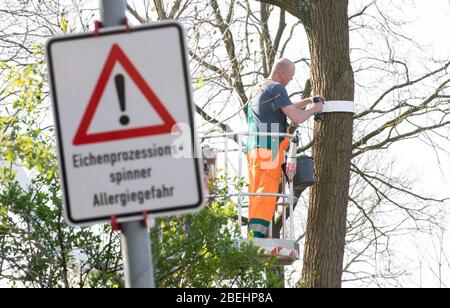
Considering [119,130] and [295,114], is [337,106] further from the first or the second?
[119,130]

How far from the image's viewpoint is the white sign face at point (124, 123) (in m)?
4.49

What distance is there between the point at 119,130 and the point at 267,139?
24.9 feet

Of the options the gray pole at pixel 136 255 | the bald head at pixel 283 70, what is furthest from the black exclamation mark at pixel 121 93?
the bald head at pixel 283 70

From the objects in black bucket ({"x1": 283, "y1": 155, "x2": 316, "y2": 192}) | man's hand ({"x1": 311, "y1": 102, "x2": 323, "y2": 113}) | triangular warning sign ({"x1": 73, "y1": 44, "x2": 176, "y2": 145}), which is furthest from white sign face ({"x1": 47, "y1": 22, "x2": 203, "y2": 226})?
black bucket ({"x1": 283, "y1": 155, "x2": 316, "y2": 192})

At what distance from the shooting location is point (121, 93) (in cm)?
455

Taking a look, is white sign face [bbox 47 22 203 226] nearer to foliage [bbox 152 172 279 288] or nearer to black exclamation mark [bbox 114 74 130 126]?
black exclamation mark [bbox 114 74 130 126]

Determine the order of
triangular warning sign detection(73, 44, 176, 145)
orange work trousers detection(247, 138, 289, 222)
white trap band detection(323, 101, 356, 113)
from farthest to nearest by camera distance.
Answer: white trap band detection(323, 101, 356, 113) → orange work trousers detection(247, 138, 289, 222) → triangular warning sign detection(73, 44, 176, 145)

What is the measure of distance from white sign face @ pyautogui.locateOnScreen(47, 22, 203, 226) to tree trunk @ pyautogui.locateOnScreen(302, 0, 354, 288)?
882 cm

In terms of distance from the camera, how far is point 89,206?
450cm

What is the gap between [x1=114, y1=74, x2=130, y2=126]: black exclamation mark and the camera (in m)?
4.53

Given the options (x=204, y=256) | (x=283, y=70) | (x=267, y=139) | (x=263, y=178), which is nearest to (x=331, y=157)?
(x=263, y=178)

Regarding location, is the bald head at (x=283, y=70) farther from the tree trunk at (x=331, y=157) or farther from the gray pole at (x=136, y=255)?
the gray pole at (x=136, y=255)
